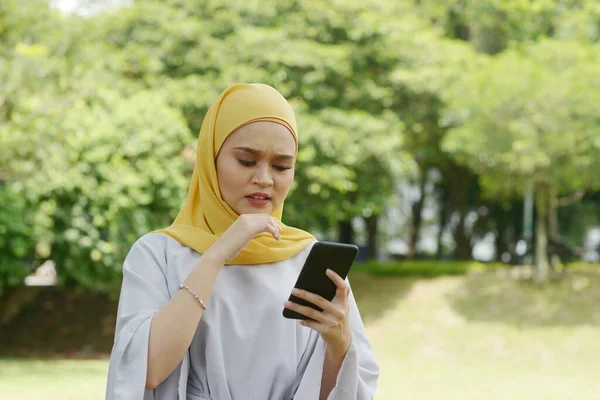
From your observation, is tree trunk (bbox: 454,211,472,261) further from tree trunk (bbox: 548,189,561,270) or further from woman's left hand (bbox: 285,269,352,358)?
woman's left hand (bbox: 285,269,352,358)

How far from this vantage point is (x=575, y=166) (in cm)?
1714

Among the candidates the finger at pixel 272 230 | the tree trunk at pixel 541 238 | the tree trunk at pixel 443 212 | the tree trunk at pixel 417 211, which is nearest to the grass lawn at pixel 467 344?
the tree trunk at pixel 541 238

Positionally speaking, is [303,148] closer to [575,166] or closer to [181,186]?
[181,186]

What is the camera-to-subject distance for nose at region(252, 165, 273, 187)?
2.20 m

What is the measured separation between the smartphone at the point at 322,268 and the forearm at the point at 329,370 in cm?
18

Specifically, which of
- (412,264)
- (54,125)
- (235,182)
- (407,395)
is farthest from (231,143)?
(412,264)

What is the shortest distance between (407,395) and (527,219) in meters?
13.4

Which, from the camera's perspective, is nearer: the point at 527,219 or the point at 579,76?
the point at 579,76

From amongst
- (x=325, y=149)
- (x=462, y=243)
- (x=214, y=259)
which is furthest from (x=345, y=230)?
(x=214, y=259)

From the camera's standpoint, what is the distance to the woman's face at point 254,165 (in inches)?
86.8

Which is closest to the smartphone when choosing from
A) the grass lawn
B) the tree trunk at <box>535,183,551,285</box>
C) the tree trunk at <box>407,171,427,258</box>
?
the grass lawn

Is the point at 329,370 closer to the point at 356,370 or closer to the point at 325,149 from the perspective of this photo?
the point at 356,370

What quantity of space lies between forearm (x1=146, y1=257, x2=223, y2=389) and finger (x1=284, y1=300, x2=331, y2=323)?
7.5 inches

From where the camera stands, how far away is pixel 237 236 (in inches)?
80.2
